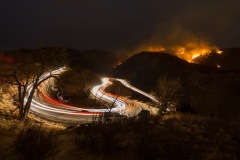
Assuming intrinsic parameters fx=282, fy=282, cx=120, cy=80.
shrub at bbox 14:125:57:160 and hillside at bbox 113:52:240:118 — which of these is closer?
shrub at bbox 14:125:57:160

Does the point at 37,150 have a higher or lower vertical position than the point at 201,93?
lower

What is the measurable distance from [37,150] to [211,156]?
706cm

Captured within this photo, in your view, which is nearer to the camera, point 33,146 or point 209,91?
point 33,146

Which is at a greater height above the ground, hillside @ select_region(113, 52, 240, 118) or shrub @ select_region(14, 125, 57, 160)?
hillside @ select_region(113, 52, 240, 118)

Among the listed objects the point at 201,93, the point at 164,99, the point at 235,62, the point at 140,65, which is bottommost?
the point at 164,99

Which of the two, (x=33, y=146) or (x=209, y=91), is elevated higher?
(x=209, y=91)

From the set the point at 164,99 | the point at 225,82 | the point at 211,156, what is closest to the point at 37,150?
the point at 211,156

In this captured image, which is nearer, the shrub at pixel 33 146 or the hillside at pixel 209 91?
the shrub at pixel 33 146

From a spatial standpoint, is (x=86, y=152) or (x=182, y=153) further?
(x=86, y=152)

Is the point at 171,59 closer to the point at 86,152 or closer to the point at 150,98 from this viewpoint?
the point at 150,98

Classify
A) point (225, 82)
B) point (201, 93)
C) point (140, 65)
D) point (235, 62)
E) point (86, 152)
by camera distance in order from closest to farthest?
1. point (86, 152)
2. point (201, 93)
3. point (225, 82)
4. point (140, 65)
5. point (235, 62)

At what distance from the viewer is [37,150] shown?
10539 mm

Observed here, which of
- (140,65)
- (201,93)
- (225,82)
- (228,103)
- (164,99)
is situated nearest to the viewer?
(164,99)

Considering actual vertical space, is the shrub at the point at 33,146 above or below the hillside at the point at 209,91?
below
